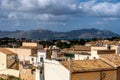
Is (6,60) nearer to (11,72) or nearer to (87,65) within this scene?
(11,72)

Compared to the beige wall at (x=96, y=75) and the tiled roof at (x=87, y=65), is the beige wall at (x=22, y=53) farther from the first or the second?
the beige wall at (x=96, y=75)

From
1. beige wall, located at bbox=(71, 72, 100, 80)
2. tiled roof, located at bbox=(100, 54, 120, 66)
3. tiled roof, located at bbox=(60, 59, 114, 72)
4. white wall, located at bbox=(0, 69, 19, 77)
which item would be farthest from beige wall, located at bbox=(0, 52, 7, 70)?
beige wall, located at bbox=(71, 72, 100, 80)

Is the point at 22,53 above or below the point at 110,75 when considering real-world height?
above

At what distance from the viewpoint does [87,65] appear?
141 feet

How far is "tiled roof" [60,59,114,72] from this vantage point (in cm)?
4088

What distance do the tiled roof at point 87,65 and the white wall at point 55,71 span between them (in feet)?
2.00

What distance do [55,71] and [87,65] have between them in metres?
4.12

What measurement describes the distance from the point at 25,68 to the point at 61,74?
14183mm

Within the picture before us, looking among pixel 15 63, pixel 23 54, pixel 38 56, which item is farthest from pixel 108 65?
pixel 23 54

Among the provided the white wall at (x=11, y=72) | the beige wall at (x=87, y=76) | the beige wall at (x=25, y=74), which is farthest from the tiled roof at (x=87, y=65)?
the white wall at (x=11, y=72)

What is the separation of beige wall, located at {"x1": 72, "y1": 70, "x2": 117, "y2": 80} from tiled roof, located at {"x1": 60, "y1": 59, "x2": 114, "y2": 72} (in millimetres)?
515

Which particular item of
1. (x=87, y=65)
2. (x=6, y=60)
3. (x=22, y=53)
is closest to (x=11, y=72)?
(x=6, y=60)

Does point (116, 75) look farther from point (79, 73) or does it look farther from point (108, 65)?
point (79, 73)

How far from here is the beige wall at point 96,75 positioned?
40.4 meters
